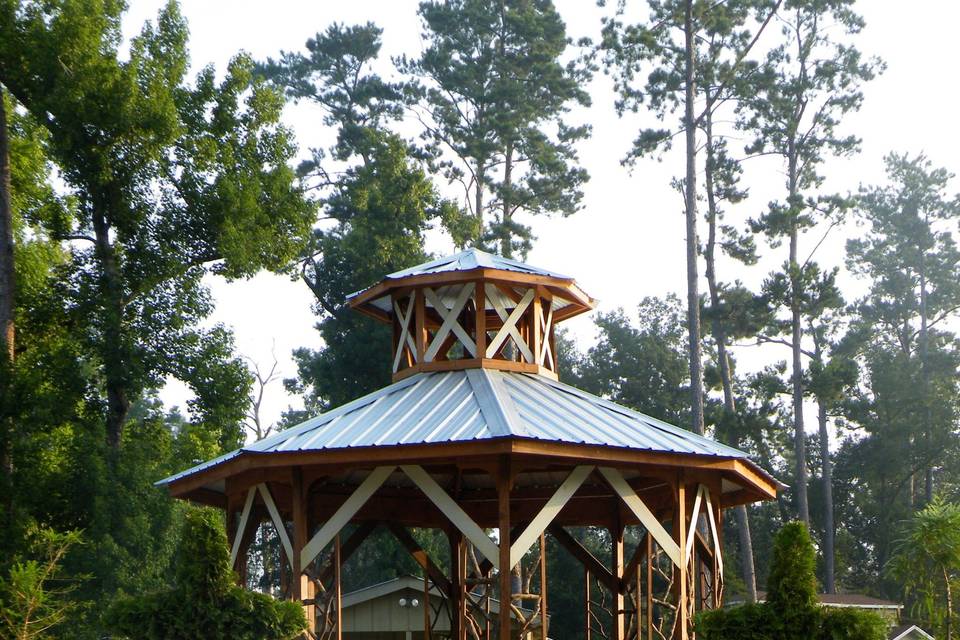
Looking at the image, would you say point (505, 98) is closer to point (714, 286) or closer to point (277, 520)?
point (714, 286)

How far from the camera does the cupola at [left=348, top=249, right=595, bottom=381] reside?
17.9 m

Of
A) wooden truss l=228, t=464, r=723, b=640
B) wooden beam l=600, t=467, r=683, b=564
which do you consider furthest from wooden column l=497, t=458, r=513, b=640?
wooden beam l=600, t=467, r=683, b=564

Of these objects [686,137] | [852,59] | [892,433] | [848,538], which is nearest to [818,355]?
[892,433]

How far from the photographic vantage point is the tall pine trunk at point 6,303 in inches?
1005

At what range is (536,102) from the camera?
4512 cm

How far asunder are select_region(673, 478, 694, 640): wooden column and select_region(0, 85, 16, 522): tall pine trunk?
15.2 metres

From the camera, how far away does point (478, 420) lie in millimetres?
14703

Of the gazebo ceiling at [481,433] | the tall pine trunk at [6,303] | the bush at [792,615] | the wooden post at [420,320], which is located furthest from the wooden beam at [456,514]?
the tall pine trunk at [6,303]

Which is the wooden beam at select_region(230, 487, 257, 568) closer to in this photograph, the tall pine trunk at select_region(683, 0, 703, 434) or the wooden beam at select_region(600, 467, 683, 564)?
the wooden beam at select_region(600, 467, 683, 564)

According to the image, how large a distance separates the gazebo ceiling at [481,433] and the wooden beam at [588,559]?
8.56ft

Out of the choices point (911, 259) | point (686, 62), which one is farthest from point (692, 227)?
point (911, 259)

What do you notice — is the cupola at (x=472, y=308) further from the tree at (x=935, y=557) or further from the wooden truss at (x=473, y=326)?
the tree at (x=935, y=557)

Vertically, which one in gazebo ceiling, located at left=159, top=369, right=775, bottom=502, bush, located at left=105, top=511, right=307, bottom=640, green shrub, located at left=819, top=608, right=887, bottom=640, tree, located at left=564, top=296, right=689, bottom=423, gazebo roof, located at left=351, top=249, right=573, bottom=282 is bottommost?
green shrub, located at left=819, top=608, right=887, bottom=640

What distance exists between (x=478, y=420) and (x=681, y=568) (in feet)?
9.53
